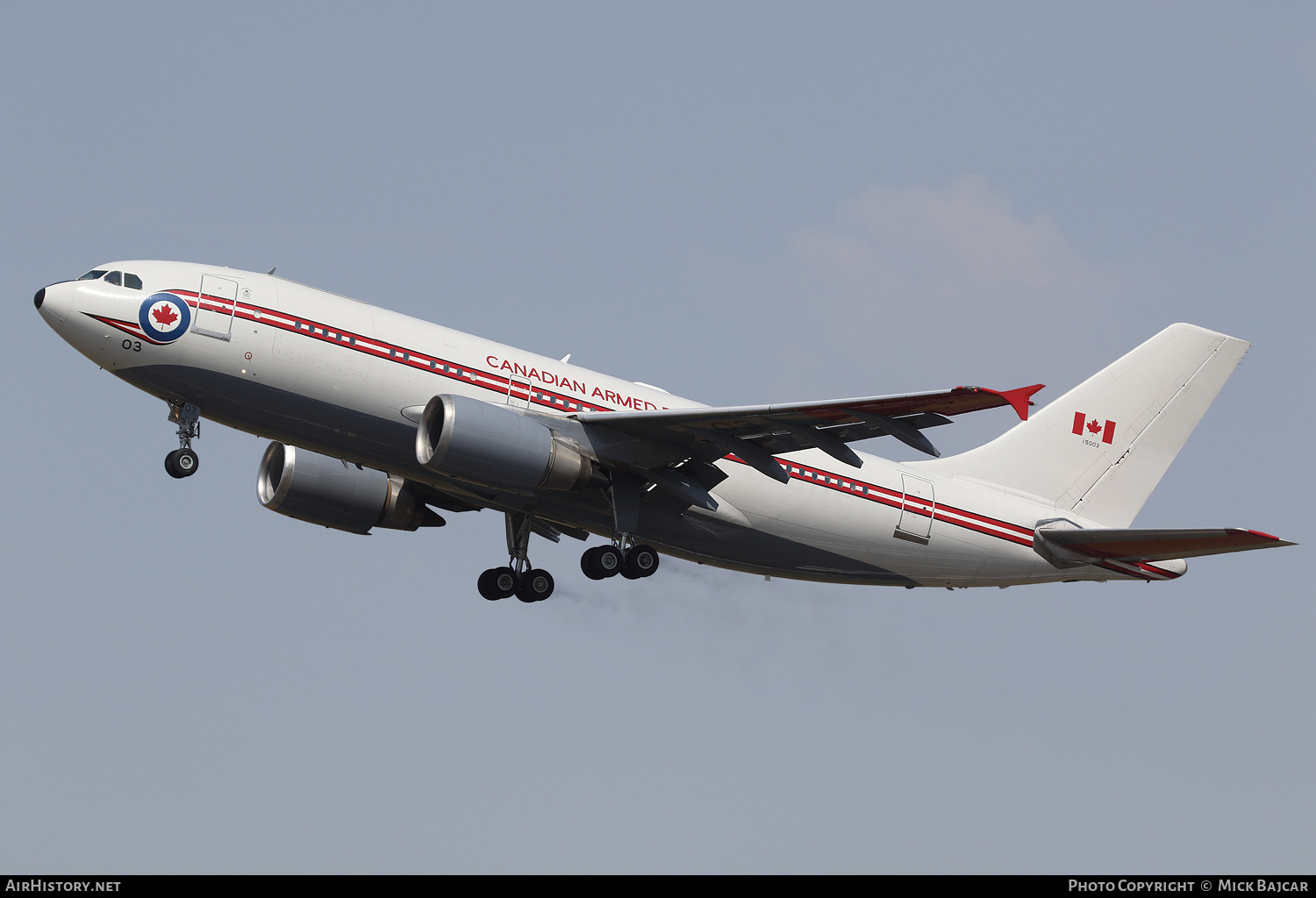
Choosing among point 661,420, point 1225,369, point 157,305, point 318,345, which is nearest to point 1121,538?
point 1225,369

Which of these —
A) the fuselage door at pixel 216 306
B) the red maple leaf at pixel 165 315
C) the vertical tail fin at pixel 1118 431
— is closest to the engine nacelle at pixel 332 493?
the fuselage door at pixel 216 306

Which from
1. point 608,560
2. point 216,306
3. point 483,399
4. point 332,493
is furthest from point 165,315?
point 608,560

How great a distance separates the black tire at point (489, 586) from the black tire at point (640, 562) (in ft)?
15.8

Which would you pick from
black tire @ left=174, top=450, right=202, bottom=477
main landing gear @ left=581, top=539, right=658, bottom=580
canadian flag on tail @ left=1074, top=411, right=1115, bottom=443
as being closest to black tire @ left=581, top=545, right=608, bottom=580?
main landing gear @ left=581, top=539, right=658, bottom=580

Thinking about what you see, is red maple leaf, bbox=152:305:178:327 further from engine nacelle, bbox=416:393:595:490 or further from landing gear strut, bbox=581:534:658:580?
landing gear strut, bbox=581:534:658:580

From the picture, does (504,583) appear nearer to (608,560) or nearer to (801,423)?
(608,560)

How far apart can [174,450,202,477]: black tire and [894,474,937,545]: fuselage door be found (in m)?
15.7

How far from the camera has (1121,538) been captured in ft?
117

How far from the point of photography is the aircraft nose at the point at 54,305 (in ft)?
97.9

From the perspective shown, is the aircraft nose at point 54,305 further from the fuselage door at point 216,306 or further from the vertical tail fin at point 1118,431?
the vertical tail fin at point 1118,431

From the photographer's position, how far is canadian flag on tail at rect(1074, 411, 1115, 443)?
128ft

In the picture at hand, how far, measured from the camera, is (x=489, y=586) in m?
37.2

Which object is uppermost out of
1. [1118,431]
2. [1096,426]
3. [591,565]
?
[1096,426]

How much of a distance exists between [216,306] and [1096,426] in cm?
2210
